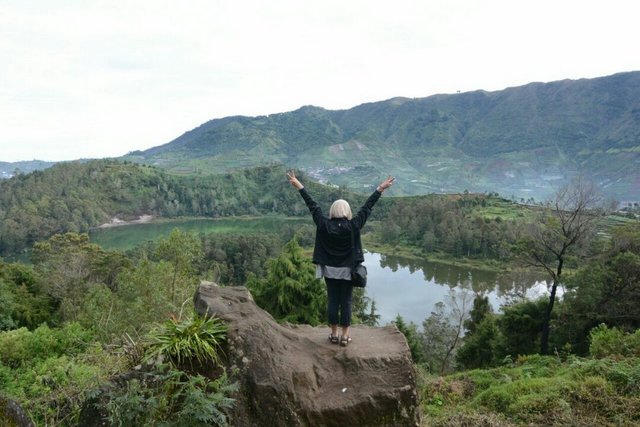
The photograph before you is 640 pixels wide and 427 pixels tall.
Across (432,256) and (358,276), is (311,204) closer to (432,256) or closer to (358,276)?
(358,276)

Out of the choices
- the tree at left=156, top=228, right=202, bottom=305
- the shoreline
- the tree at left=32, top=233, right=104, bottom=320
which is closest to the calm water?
the shoreline

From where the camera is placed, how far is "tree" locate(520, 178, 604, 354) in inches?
824

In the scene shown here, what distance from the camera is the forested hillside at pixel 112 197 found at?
372ft

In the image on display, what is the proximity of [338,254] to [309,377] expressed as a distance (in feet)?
6.16

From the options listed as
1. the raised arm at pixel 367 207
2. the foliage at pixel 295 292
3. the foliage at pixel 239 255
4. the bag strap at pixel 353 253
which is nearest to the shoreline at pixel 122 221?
the foliage at pixel 239 255

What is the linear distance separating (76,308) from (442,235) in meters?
83.2

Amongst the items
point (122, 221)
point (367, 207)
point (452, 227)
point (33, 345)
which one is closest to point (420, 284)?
point (452, 227)

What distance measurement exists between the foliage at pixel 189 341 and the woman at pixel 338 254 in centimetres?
184

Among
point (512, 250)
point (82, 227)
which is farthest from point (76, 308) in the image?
point (82, 227)

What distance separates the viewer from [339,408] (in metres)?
5.46

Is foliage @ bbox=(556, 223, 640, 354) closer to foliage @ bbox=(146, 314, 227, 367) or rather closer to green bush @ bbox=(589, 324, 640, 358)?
green bush @ bbox=(589, 324, 640, 358)

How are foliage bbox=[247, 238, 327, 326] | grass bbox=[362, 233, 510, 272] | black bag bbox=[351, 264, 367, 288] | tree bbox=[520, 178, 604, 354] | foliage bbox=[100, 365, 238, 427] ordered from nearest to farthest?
foliage bbox=[100, 365, 238, 427]
black bag bbox=[351, 264, 367, 288]
tree bbox=[520, 178, 604, 354]
foliage bbox=[247, 238, 327, 326]
grass bbox=[362, 233, 510, 272]

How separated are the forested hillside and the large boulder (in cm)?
12242

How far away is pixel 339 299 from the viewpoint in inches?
264
